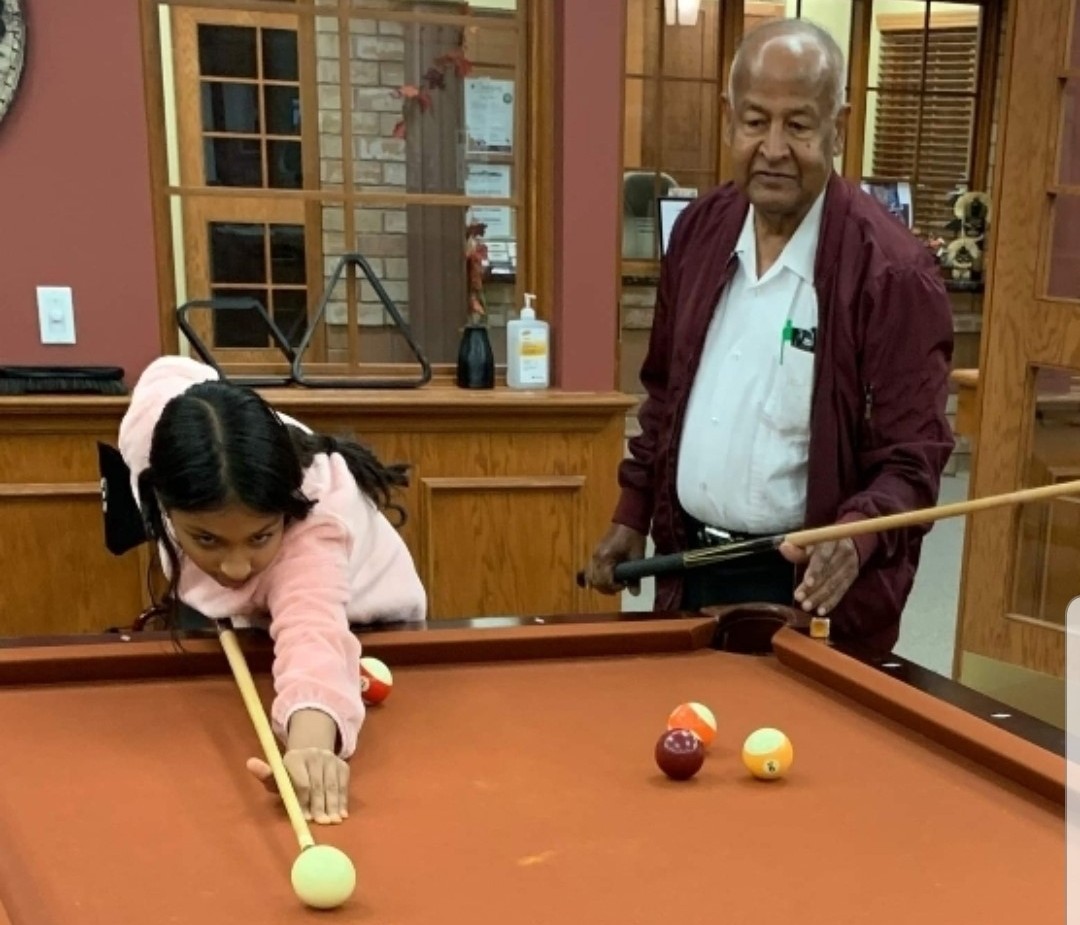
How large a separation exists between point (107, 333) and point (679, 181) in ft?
12.9

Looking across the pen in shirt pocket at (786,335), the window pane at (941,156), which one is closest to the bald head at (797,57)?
the pen in shirt pocket at (786,335)

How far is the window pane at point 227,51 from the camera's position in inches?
122

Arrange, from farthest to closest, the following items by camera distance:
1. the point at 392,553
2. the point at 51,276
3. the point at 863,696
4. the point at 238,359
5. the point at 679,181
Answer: the point at 679,181 < the point at 238,359 < the point at 51,276 < the point at 392,553 < the point at 863,696

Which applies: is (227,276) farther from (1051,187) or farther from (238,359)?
(1051,187)

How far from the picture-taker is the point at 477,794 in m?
1.27

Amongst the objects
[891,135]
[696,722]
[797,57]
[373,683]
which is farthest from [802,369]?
[891,135]

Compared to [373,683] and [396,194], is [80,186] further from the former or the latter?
[373,683]

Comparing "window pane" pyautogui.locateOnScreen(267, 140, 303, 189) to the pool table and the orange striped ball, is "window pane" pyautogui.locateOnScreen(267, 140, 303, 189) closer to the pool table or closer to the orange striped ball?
the pool table

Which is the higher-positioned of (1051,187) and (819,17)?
(819,17)

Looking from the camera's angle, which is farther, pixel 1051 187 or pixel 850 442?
pixel 1051 187

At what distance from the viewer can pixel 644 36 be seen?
6.07 m

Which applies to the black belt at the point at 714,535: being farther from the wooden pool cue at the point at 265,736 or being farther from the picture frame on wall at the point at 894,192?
the picture frame on wall at the point at 894,192

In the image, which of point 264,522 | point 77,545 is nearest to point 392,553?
point 264,522

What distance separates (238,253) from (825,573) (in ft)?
6.77
